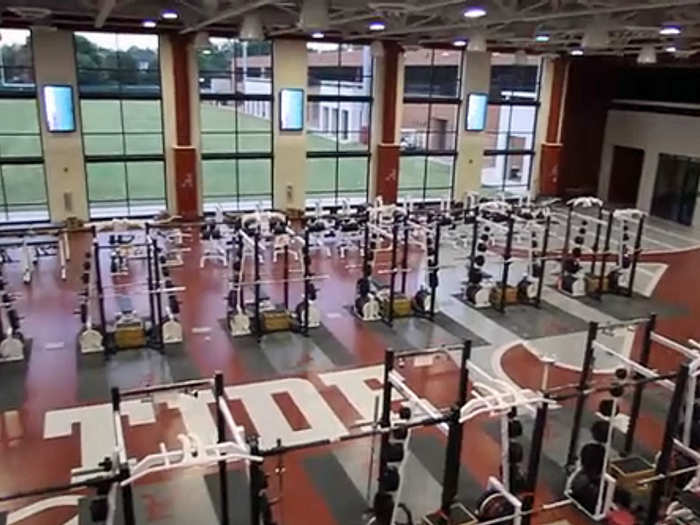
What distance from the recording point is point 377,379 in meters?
8.69

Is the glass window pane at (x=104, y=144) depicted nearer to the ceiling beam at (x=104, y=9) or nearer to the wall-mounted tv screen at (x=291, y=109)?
the wall-mounted tv screen at (x=291, y=109)

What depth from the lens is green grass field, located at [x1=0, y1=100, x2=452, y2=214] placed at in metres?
18.4

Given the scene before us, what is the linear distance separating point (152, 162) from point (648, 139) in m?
14.8

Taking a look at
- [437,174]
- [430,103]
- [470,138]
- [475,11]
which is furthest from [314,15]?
[437,174]

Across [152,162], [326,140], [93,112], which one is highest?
[93,112]

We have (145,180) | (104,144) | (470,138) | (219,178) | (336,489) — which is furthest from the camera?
(219,178)

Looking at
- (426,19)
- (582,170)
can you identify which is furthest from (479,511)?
(582,170)

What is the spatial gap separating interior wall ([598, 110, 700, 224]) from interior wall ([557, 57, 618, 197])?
0.33m

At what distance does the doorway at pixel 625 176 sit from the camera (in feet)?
71.3

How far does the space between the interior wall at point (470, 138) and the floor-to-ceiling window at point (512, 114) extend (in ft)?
2.01

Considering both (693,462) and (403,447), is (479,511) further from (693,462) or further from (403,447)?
(693,462)

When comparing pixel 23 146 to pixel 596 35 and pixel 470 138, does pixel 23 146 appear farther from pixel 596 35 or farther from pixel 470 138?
pixel 596 35

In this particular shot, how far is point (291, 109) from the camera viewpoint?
1750cm

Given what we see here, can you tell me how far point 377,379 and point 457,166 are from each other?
40.6 ft
